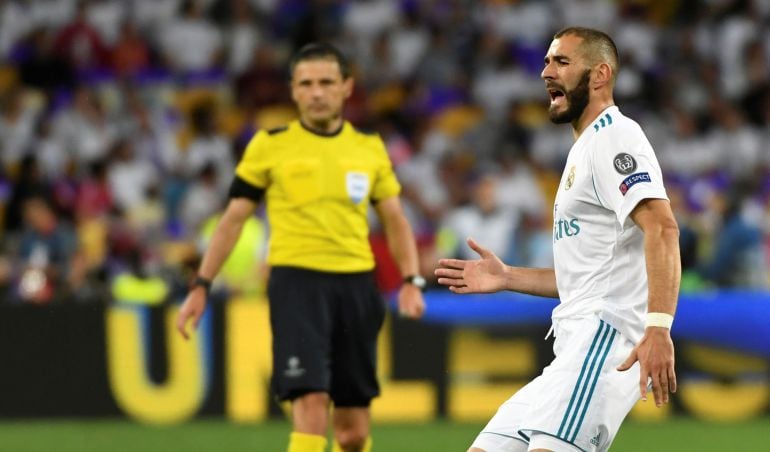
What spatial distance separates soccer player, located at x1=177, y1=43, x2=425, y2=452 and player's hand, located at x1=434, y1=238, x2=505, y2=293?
1.84 metres

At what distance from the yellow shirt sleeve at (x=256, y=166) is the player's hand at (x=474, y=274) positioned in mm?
2063

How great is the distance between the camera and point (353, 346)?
7.43 meters

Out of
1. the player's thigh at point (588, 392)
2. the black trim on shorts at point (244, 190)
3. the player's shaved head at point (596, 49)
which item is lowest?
the player's thigh at point (588, 392)

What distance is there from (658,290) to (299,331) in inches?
111

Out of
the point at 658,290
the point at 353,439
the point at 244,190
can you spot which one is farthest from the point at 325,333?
the point at 658,290

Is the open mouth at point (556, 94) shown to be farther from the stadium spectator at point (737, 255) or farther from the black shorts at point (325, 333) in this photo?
the stadium spectator at point (737, 255)

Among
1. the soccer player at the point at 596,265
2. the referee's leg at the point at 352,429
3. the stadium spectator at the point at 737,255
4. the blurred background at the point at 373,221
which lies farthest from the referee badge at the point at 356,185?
the stadium spectator at the point at 737,255

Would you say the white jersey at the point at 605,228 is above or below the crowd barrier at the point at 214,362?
above

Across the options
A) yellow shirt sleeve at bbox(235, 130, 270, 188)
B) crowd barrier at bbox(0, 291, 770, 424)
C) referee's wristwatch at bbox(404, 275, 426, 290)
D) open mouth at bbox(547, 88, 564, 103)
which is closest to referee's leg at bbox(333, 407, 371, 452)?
referee's wristwatch at bbox(404, 275, 426, 290)

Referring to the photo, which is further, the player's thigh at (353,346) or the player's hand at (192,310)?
the player's thigh at (353,346)

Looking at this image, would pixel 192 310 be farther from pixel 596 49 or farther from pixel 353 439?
pixel 596 49

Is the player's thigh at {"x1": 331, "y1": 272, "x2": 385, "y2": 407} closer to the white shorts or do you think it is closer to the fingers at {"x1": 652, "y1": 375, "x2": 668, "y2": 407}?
the white shorts

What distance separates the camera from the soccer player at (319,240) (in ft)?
24.0

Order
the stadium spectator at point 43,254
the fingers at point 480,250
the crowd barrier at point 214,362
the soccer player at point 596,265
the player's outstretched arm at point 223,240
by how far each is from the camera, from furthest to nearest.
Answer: the stadium spectator at point 43,254 → the crowd barrier at point 214,362 → the player's outstretched arm at point 223,240 → the fingers at point 480,250 → the soccer player at point 596,265
